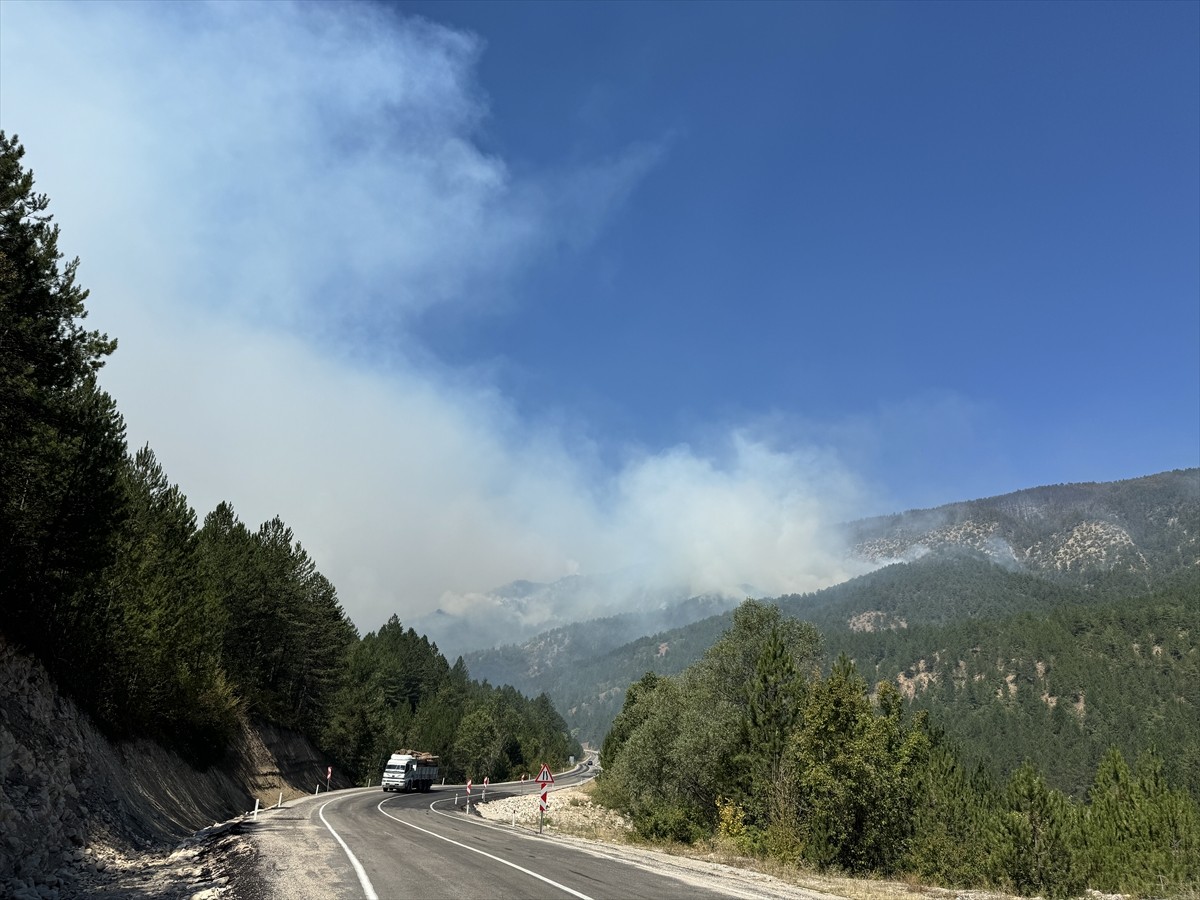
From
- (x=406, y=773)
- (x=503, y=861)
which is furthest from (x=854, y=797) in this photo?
(x=406, y=773)

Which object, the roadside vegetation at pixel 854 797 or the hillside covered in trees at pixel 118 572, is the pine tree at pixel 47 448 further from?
the roadside vegetation at pixel 854 797

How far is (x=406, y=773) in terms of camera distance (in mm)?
62156

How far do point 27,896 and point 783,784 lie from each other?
28.1 metres

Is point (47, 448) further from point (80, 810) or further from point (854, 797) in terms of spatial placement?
point (854, 797)

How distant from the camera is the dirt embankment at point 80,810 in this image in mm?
16266

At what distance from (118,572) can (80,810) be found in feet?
43.8

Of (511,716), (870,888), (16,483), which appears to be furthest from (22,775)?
(511,716)

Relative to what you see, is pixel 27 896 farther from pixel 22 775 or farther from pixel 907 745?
pixel 907 745

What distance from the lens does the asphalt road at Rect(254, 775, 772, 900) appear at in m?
14.0

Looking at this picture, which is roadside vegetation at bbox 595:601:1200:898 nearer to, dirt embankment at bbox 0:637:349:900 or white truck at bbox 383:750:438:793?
dirt embankment at bbox 0:637:349:900

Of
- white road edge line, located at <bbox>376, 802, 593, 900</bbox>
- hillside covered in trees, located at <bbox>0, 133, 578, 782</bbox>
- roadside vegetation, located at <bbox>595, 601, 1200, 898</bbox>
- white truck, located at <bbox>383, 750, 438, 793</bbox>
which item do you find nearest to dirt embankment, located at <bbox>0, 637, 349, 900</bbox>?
hillside covered in trees, located at <bbox>0, 133, 578, 782</bbox>

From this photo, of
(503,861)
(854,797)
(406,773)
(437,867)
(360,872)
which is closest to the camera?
(360,872)

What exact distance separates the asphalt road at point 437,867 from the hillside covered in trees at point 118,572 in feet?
33.0

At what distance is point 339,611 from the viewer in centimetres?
7294
